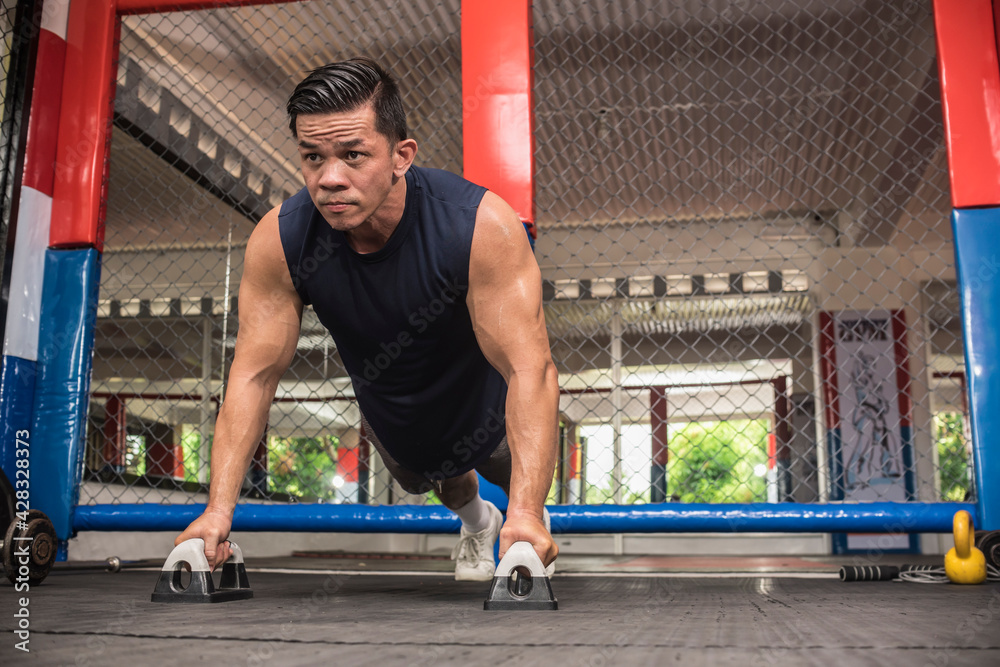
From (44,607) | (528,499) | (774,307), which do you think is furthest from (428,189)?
(774,307)

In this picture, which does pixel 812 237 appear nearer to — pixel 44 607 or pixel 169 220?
pixel 169 220

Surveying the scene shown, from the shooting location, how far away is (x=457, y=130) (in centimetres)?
406

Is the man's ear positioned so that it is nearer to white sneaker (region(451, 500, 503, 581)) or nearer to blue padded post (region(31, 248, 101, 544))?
white sneaker (region(451, 500, 503, 581))

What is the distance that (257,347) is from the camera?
1.21 m

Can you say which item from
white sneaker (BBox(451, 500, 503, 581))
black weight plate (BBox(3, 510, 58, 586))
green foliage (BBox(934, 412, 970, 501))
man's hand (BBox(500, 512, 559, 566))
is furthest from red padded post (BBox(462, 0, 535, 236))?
green foliage (BBox(934, 412, 970, 501))

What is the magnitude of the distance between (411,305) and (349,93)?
324 millimetres

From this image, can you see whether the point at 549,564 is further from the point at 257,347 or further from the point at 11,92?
the point at 11,92

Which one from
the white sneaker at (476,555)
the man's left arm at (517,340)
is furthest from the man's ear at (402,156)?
the white sneaker at (476,555)

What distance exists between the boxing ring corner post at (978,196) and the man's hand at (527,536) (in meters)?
1.25

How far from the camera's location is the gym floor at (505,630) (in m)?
0.57

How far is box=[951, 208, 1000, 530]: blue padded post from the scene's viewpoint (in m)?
1.67

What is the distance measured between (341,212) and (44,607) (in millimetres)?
629

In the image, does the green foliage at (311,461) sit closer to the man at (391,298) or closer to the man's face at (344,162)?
the man at (391,298)

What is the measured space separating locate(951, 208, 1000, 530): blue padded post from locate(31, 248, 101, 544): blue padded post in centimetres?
212
